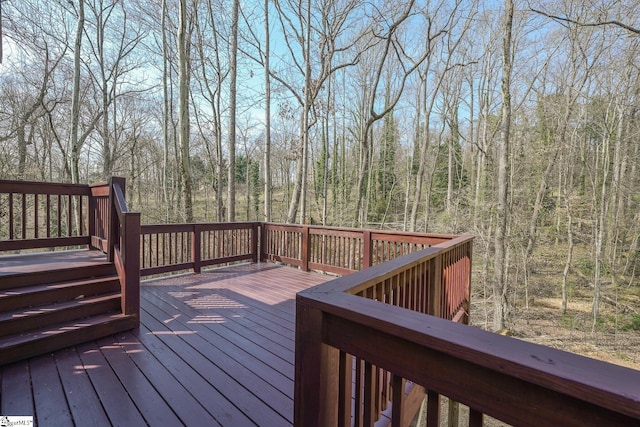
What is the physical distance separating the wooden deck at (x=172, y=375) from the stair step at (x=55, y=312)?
12.6 inches

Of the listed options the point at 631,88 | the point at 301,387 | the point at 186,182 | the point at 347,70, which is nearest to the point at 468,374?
the point at 301,387

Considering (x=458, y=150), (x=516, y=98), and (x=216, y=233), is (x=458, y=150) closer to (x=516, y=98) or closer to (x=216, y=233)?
(x=516, y=98)

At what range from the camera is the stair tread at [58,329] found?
2.48 m

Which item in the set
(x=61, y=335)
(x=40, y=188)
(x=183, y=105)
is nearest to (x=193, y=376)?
(x=61, y=335)

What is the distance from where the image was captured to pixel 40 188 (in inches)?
159

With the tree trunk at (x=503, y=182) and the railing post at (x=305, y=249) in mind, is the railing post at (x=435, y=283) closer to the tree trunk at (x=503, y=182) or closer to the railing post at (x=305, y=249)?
the railing post at (x=305, y=249)

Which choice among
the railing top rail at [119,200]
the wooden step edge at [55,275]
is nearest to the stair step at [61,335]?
the wooden step edge at [55,275]

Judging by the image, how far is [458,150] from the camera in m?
16.5

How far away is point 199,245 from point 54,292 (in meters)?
2.56

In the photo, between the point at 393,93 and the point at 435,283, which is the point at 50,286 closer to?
the point at 435,283

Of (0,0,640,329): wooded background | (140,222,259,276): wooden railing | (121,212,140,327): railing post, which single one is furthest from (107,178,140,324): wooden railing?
(0,0,640,329): wooded background

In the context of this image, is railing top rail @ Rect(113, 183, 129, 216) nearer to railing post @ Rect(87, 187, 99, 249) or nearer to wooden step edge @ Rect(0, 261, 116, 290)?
wooden step edge @ Rect(0, 261, 116, 290)

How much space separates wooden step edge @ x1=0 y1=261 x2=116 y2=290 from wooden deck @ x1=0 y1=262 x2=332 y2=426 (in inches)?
24.0

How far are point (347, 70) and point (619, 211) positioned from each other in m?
11.6
